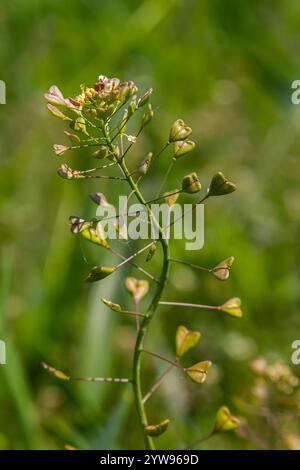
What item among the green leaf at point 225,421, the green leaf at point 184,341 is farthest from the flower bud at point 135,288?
the green leaf at point 225,421

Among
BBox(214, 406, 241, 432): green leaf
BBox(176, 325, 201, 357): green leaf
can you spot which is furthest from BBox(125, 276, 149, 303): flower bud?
BBox(214, 406, 241, 432): green leaf

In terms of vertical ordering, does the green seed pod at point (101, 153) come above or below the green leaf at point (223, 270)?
above

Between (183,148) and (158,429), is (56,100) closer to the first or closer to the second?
(183,148)

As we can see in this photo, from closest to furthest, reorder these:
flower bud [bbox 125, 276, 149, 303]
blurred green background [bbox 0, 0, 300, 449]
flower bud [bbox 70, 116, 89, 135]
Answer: flower bud [bbox 70, 116, 89, 135] < flower bud [bbox 125, 276, 149, 303] < blurred green background [bbox 0, 0, 300, 449]

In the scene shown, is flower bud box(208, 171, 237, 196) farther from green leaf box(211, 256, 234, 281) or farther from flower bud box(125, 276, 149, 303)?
flower bud box(125, 276, 149, 303)

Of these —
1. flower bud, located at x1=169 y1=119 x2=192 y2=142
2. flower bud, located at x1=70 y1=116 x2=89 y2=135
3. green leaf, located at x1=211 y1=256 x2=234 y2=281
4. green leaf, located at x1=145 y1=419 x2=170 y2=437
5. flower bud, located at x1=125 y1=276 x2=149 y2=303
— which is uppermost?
flower bud, located at x1=70 y1=116 x2=89 y2=135

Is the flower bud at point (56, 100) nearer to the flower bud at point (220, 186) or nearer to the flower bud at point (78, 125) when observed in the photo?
the flower bud at point (78, 125)
